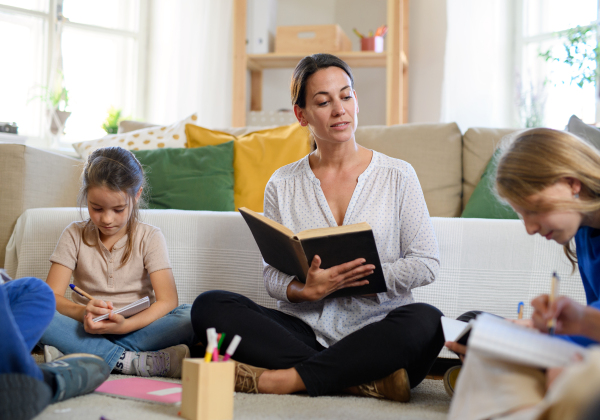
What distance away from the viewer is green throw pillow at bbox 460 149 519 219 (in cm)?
191

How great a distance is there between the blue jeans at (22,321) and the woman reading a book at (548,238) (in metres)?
0.71

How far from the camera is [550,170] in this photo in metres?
0.95

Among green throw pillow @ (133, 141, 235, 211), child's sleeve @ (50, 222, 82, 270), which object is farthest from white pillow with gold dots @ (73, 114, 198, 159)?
child's sleeve @ (50, 222, 82, 270)

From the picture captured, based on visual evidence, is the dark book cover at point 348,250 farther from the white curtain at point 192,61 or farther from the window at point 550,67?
the white curtain at point 192,61

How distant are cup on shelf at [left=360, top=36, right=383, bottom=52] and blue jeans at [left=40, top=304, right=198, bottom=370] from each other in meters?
2.18

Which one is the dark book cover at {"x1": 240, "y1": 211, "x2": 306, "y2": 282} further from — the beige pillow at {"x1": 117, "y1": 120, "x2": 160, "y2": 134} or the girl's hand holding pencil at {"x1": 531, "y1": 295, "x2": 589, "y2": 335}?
the beige pillow at {"x1": 117, "y1": 120, "x2": 160, "y2": 134}

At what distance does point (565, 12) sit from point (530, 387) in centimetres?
299

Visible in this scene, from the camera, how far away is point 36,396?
933mm

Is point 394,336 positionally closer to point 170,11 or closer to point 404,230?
point 404,230

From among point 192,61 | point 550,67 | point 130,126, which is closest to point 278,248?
point 130,126

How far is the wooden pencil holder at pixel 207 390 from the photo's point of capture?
98cm

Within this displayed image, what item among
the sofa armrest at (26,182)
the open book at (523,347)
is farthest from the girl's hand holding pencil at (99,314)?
the open book at (523,347)

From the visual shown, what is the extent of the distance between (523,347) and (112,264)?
114cm

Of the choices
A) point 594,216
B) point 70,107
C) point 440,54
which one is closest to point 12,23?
point 70,107
